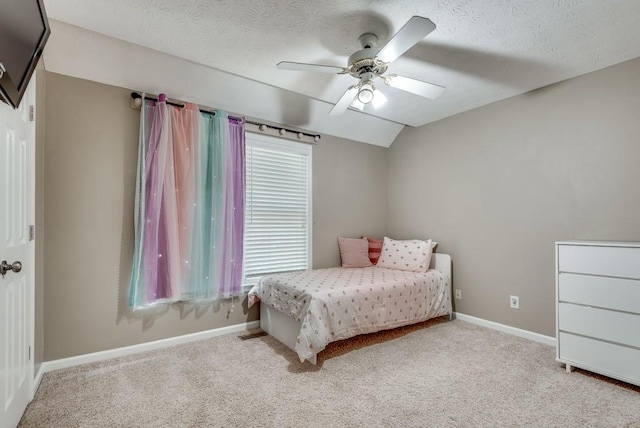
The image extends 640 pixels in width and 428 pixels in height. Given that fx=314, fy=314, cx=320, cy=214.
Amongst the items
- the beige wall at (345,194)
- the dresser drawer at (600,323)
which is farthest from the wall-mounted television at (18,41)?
the dresser drawer at (600,323)

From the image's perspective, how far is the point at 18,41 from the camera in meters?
1.28

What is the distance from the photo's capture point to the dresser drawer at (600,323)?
2107 millimetres

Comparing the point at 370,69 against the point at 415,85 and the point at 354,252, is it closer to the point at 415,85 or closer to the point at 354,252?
the point at 415,85

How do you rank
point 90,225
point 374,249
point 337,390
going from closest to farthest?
1. point 337,390
2. point 90,225
3. point 374,249

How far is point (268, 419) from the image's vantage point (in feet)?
5.84

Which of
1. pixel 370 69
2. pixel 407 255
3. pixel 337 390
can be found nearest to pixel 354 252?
pixel 407 255

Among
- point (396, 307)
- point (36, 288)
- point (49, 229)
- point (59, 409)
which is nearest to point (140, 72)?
point (49, 229)

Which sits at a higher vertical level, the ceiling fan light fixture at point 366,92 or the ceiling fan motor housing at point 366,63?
the ceiling fan motor housing at point 366,63

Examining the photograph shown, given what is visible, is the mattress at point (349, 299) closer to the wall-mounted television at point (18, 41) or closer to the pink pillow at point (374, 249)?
the pink pillow at point (374, 249)

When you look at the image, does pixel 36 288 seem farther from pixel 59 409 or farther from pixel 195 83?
pixel 195 83

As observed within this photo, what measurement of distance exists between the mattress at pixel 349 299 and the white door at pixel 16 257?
1.61 m

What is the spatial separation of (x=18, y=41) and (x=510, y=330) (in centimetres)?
412

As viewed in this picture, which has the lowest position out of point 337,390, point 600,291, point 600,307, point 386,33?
point 337,390

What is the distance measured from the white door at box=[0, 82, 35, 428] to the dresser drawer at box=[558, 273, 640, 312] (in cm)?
349
